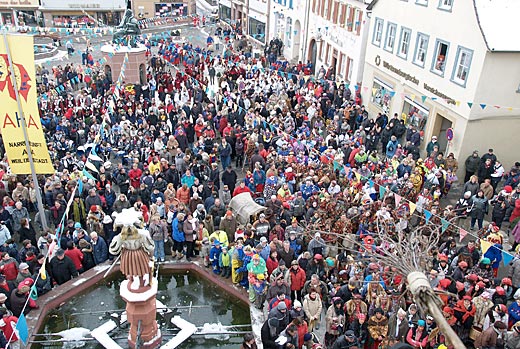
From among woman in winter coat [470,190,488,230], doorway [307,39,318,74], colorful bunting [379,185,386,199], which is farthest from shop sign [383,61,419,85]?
doorway [307,39,318,74]


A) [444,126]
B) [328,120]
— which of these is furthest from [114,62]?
[444,126]

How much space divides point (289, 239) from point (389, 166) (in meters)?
5.65

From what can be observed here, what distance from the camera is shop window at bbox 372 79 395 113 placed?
23750 mm

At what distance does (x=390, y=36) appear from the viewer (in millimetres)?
23750

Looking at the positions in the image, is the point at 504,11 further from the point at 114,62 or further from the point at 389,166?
the point at 114,62

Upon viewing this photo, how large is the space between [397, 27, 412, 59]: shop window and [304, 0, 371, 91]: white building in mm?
4598

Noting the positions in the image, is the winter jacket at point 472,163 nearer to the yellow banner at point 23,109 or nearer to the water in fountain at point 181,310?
the water in fountain at point 181,310

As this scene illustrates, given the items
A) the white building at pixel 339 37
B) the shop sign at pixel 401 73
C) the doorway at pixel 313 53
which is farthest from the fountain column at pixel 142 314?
the doorway at pixel 313 53

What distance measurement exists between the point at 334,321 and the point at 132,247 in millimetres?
4381

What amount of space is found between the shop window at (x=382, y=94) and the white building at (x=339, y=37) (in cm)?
297

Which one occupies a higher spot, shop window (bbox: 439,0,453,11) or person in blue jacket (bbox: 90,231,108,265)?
shop window (bbox: 439,0,453,11)

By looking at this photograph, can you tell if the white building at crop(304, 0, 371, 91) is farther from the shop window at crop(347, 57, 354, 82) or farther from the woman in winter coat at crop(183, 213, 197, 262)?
the woman in winter coat at crop(183, 213, 197, 262)

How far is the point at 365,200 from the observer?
13875mm

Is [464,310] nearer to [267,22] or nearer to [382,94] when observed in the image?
[382,94]
